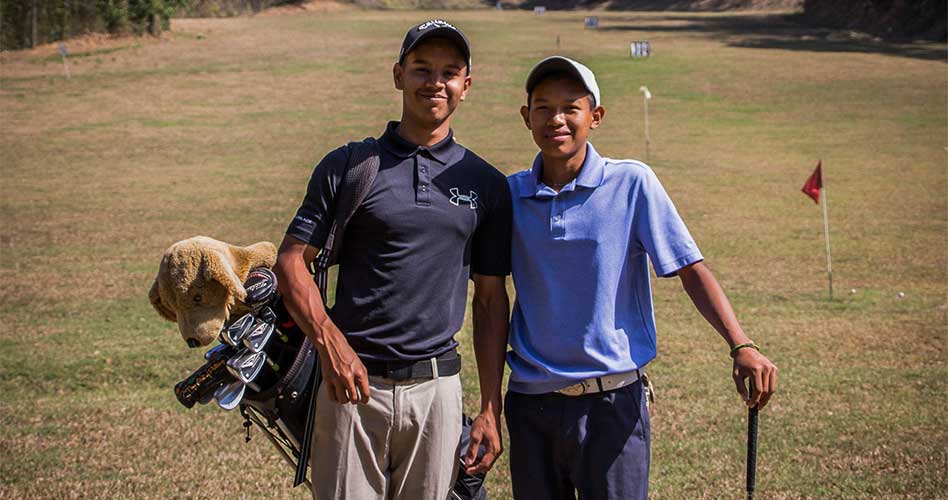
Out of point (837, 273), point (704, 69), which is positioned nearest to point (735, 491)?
point (837, 273)

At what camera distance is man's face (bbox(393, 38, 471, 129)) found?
3416 millimetres

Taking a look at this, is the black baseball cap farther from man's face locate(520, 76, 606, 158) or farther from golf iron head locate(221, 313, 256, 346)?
golf iron head locate(221, 313, 256, 346)

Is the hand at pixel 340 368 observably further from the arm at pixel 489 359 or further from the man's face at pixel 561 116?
the man's face at pixel 561 116

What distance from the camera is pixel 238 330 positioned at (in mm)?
3408

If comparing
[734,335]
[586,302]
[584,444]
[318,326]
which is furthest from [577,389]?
[318,326]

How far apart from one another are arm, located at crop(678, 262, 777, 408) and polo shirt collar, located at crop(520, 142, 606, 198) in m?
0.41

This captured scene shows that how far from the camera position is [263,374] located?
3.61 m

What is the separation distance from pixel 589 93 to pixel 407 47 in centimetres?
62

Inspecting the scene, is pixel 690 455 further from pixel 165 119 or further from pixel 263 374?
pixel 165 119

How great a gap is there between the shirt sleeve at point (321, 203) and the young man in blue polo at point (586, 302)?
2.09 feet

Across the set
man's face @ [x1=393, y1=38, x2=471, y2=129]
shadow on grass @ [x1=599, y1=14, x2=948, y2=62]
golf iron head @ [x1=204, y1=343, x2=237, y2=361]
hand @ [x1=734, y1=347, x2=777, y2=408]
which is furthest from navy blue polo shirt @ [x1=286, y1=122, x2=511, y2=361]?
shadow on grass @ [x1=599, y1=14, x2=948, y2=62]

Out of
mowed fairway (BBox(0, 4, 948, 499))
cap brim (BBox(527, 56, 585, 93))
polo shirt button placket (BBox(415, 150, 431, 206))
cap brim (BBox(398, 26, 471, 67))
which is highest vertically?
cap brim (BBox(398, 26, 471, 67))

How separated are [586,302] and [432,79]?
88 centimetres

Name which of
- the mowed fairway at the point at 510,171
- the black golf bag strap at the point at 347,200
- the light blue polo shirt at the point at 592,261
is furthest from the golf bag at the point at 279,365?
the mowed fairway at the point at 510,171
